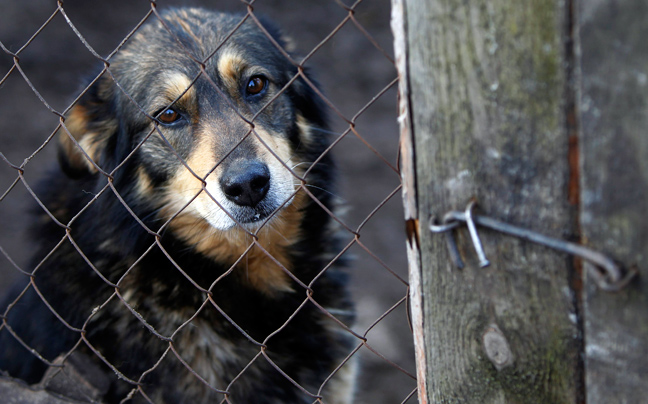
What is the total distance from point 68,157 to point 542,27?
6.74ft

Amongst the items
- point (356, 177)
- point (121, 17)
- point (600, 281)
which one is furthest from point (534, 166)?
point (121, 17)

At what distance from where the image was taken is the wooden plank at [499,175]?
35.6 inches

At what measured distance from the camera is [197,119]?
Result: 2160mm

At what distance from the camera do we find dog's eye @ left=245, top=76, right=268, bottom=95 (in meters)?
2.27

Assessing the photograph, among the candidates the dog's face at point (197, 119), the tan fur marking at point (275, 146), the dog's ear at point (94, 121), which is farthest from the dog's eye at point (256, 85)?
the dog's ear at point (94, 121)

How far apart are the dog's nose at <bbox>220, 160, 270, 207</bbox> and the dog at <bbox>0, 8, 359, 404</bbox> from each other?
0.12 ft

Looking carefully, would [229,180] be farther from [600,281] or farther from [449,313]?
[600,281]

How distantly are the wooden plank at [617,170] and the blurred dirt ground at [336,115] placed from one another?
289cm

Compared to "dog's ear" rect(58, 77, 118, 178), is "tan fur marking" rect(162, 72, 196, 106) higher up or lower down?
lower down

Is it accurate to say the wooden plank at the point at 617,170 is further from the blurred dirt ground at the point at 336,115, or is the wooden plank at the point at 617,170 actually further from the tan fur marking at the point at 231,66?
the blurred dirt ground at the point at 336,115

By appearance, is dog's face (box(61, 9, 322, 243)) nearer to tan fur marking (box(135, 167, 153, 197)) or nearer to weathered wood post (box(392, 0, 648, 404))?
tan fur marking (box(135, 167, 153, 197))

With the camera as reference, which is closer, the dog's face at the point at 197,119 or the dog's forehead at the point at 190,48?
the dog's face at the point at 197,119

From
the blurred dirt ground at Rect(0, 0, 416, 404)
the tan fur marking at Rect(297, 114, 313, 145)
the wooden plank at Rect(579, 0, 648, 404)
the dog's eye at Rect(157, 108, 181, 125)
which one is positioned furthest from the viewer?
the blurred dirt ground at Rect(0, 0, 416, 404)

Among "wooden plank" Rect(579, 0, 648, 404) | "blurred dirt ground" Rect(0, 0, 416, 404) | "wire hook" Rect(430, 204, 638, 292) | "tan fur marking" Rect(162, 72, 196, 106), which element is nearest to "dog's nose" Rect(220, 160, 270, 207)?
"tan fur marking" Rect(162, 72, 196, 106)
